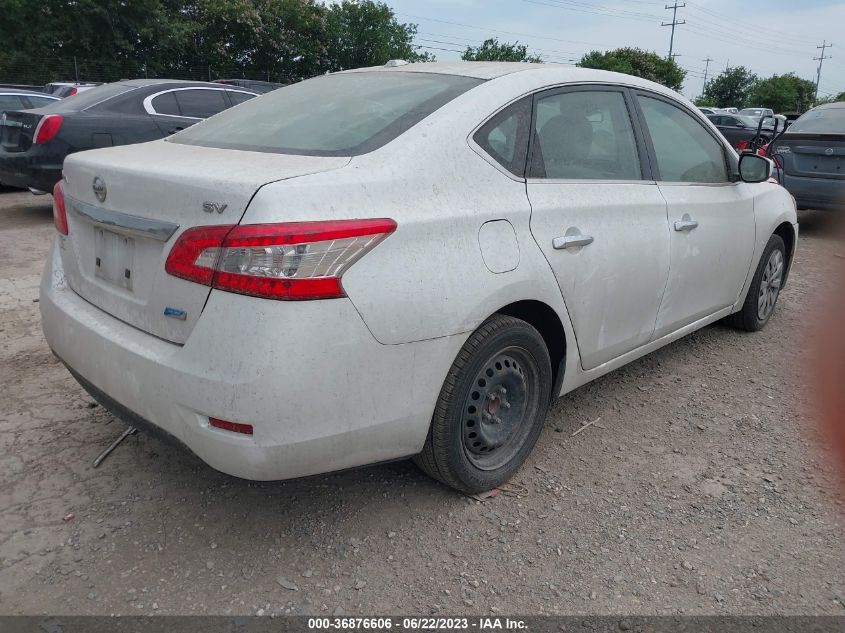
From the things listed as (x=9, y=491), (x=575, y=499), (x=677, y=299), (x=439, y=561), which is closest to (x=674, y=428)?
(x=677, y=299)

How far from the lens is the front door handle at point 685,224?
3418 millimetres

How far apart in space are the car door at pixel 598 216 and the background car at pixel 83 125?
19.4ft

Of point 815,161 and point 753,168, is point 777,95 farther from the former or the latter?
point 753,168

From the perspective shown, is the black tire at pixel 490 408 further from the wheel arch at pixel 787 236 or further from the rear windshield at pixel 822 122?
the rear windshield at pixel 822 122

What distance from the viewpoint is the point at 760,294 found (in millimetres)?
4598

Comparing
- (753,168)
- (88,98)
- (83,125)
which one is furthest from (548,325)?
(88,98)

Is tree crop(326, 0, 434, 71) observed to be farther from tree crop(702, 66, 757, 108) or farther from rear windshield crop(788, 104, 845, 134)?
tree crop(702, 66, 757, 108)

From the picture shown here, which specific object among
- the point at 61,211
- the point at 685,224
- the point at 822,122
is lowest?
the point at 685,224

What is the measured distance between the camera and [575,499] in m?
2.76

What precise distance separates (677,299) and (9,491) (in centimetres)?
316

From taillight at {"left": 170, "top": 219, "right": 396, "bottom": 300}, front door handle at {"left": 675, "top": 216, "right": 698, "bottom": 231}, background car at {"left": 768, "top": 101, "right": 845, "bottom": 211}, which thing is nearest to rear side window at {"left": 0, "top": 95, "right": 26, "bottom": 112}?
taillight at {"left": 170, "top": 219, "right": 396, "bottom": 300}

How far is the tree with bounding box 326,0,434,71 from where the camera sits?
1388 inches

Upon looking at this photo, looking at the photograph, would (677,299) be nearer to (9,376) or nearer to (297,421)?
(297,421)

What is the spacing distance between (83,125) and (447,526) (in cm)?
668
